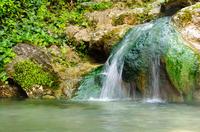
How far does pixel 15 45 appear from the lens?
9258 mm

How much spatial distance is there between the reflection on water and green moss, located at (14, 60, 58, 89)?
980 millimetres

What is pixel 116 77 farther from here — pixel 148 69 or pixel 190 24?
pixel 190 24

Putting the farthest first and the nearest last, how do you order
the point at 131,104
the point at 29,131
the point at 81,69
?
the point at 81,69, the point at 131,104, the point at 29,131

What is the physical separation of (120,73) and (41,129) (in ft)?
11.7

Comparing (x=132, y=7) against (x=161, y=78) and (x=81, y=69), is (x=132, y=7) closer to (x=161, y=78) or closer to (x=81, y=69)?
(x=81, y=69)

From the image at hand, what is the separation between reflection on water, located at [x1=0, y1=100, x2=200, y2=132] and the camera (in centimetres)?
515

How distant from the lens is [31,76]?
8773 millimetres

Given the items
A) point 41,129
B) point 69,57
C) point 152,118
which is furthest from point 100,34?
point 41,129

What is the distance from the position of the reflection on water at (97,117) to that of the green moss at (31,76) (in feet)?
3.22

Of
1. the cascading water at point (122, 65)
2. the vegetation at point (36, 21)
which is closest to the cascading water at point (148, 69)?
the cascading water at point (122, 65)

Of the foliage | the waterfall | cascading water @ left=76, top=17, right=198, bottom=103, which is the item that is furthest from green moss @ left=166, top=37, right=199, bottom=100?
the foliage

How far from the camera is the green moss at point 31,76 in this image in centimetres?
870

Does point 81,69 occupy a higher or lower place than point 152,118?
higher

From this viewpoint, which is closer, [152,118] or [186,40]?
[152,118]
